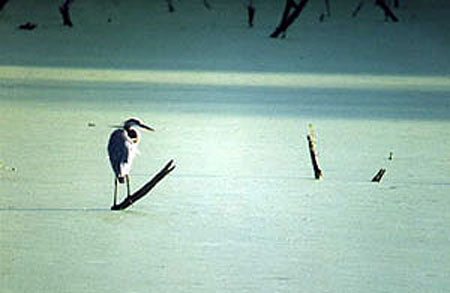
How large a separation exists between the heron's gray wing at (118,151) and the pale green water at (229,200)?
0.08 m

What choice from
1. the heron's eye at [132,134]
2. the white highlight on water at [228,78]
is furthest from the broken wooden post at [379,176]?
the white highlight on water at [228,78]

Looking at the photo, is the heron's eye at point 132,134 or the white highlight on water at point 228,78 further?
the white highlight on water at point 228,78

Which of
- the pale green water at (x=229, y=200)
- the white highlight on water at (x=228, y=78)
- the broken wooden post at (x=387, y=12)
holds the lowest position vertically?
the pale green water at (x=229, y=200)

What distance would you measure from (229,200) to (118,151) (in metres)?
0.25

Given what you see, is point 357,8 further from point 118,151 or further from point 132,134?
point 118,151

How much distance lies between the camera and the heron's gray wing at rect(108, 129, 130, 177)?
10.8 feet

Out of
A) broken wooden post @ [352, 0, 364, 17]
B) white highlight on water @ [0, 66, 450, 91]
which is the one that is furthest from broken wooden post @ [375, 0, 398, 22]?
white highlight on water @ [0, 66, 450, 91]

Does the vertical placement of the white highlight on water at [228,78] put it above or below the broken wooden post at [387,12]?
below

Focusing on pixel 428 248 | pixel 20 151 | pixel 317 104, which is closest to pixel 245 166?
pixel 20 151

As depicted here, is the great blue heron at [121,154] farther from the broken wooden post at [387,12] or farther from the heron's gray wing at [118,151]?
the broken wooden post at [387,12]

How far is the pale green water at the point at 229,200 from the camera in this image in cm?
273

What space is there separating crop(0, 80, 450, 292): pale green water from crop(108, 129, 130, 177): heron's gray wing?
0.27 ft

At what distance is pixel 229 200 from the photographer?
11.2 feet

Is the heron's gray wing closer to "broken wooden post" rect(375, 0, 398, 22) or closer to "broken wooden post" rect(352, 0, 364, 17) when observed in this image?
"broken wooden post" rect(375, 0, 398, 22)
